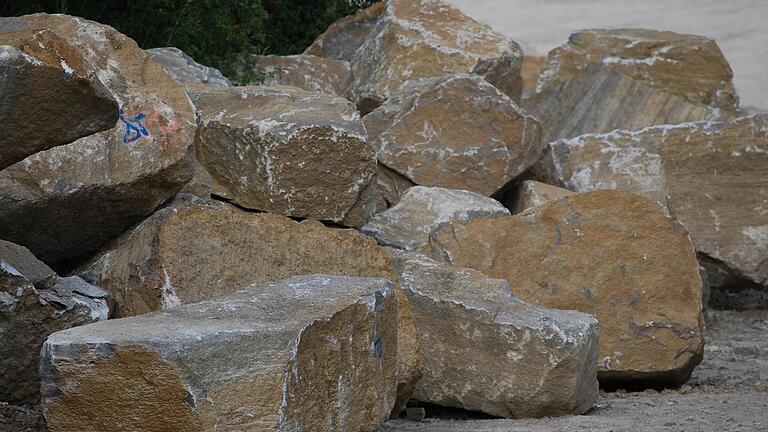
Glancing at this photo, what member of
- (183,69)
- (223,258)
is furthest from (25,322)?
(183,69)

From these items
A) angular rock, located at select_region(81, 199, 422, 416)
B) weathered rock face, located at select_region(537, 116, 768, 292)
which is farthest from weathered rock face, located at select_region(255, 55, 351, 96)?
angular rock, located at select_region(81, 199, 422, 416)

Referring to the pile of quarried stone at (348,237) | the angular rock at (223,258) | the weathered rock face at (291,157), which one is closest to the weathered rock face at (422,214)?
the pile of quarried stone at (348,237)

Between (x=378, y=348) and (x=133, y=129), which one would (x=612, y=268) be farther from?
(x=133, y=129)

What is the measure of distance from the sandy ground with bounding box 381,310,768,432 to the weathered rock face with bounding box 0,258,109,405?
3.60 feet

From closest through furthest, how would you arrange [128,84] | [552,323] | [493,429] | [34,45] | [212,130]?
1. [34,45]
2. [493,429]
3. [552,323]
4. [128,84]
5. [212,130]

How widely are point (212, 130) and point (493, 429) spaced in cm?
193

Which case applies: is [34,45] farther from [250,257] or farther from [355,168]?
[355,168]

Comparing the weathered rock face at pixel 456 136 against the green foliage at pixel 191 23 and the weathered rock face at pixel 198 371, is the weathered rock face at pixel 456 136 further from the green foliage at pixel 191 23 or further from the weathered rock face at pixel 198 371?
the weathered rock face at pixel 198 371

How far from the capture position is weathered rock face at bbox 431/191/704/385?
5012 mm

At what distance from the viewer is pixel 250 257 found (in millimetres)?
4258

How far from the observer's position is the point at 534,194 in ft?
20.6

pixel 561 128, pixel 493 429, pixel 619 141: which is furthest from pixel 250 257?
pixel 561 128

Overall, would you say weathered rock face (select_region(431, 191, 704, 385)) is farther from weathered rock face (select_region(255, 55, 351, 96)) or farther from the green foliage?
the green foliage

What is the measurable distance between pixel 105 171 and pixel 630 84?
4.08 m
